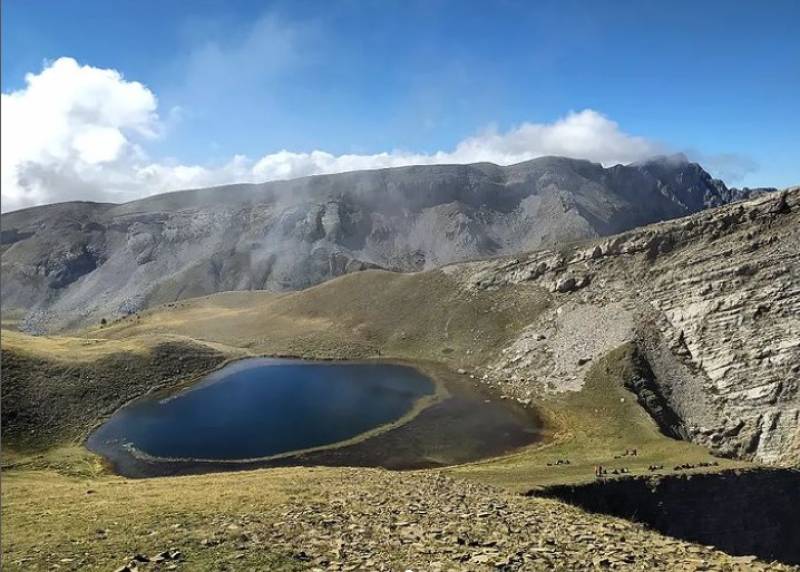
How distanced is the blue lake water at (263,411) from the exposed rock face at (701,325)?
16.0m

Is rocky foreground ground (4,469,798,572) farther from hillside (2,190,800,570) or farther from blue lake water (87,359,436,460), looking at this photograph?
blue lake water (87,359,436,460)

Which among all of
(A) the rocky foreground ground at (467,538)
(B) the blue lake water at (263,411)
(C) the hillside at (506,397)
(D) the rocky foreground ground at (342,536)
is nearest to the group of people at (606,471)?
(C) the hillside at (506,397)

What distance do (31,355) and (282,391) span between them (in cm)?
2804

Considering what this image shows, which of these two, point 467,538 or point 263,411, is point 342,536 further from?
point 263,411

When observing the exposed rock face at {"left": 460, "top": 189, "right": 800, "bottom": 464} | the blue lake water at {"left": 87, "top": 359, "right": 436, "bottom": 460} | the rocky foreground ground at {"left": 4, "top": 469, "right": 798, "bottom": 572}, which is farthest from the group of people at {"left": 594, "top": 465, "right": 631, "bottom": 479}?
the blue lake water at {"left": 87, "top": 359, "right": 436, "bottom": 460}

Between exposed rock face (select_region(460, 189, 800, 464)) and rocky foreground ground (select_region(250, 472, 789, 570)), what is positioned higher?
exposed rock face (select_region(460, 189, 800, 464))

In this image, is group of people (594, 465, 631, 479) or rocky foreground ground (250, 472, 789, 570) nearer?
rocky foreground ground (250, 472, 789, 570)

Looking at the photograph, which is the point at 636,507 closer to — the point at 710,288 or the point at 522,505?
the point at 522,505

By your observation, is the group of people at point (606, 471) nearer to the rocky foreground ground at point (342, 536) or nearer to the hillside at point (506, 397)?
the hillside at point (506, 397)

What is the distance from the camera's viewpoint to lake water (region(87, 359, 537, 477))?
50000 millimetres

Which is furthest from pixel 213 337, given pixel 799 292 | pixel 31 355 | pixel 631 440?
pixel 799 292

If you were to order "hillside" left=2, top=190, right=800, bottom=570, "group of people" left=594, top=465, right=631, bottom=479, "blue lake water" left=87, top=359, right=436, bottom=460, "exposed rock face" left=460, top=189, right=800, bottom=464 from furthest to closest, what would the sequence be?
1. "exposed rock face" left=460, top=189, right=800, bottom=464
2. "blue lake water" left=87, top=359, right=436, bottom=460
3. "group of people" left=594, top=465, right=631, bottom=479
4. "hillside" left=2, top=190, right=800, bottom=570

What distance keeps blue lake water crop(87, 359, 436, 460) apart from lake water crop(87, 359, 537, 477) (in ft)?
0.38

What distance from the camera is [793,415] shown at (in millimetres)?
51656
